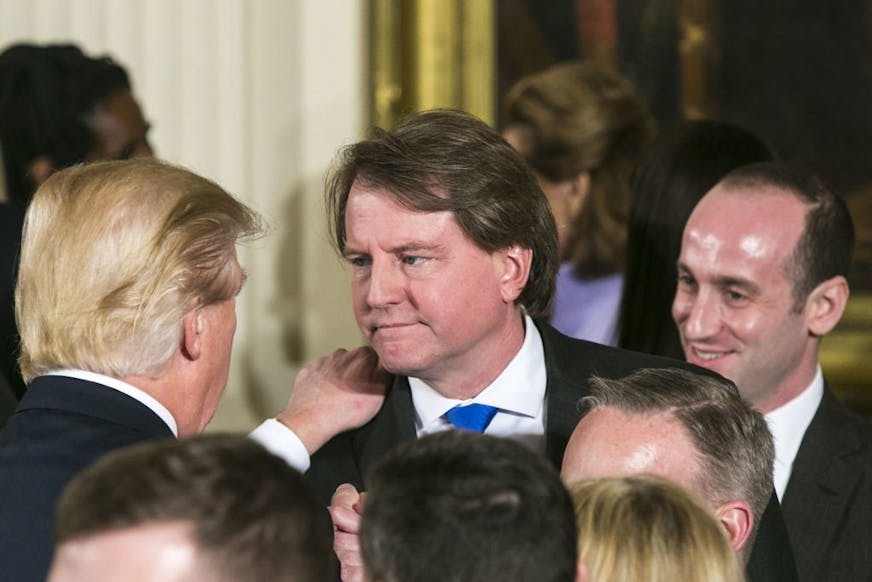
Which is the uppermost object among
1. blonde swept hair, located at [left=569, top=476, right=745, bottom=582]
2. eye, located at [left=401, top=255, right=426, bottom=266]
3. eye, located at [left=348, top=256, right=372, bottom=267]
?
eye, located at [left=401, top=255, right=426, bottom=266]

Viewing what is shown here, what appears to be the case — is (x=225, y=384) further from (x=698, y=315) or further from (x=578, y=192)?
(x=578, y=192)

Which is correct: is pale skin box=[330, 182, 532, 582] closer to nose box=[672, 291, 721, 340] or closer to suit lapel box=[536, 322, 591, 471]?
suit lapel box=[536, 322, 591, 471]

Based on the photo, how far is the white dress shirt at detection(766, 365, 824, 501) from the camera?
3809mm

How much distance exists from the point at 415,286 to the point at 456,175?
246mm

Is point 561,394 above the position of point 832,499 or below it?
above

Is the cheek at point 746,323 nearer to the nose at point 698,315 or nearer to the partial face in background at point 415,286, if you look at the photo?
the nose at point 698,315

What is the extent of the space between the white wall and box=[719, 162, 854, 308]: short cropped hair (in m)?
2.13

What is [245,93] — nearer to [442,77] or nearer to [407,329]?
A: [442,77]

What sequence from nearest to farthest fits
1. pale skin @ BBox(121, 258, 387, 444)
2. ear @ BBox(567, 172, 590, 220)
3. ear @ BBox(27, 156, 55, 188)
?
pale skin @ BBox(121, 258, 387, 444) → ear @ BBox(27, 156, 55, 188) → ear @ BBox(567, 172, 590, 220)

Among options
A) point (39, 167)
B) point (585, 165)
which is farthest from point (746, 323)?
point (39, 167)

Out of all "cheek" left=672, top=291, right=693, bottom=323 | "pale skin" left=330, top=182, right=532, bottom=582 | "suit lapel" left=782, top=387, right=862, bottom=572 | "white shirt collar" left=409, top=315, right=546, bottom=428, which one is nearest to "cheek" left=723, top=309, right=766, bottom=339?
"cheek" left=672, top=291, right=693, bottom=323

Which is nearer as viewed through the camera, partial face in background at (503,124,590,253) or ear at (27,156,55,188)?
ear at (27,156,55,188)

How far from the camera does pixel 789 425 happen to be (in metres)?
3.86

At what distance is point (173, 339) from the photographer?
2.84 m
